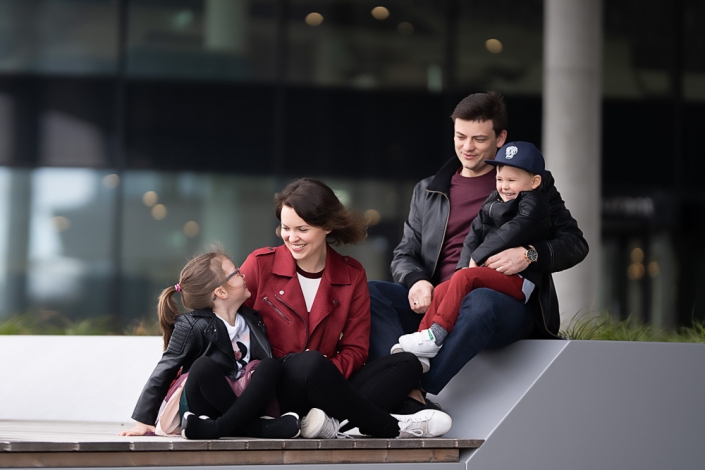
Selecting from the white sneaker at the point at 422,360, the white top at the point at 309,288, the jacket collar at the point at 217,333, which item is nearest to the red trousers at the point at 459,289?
the white sneaker at the point at 422,360

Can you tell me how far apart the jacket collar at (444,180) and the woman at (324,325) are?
2.09ft

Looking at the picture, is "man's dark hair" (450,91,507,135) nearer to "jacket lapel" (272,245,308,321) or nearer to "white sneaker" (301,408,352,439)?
"jacket lapel" (272,245,308,321)

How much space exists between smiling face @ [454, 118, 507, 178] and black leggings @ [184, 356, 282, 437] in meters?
1.64

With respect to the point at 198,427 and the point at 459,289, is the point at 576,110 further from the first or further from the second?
the point at 198,427

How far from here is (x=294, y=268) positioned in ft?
13.9

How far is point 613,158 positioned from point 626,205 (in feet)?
2.49

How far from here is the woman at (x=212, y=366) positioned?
370 cm

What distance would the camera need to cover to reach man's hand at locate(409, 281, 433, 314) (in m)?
4.44

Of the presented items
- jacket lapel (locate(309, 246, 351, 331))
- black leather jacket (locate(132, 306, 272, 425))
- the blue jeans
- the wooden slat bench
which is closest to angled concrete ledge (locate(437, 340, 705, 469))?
the blue jeans

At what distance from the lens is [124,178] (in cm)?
1222

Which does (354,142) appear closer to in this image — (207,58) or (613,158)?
(207,58)

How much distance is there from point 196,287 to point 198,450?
2.70 ft

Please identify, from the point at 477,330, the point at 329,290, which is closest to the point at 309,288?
the point at 329,290

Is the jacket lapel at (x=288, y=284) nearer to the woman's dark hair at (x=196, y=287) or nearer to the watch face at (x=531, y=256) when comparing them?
the woman's dark hair at (x=196, y=287)
